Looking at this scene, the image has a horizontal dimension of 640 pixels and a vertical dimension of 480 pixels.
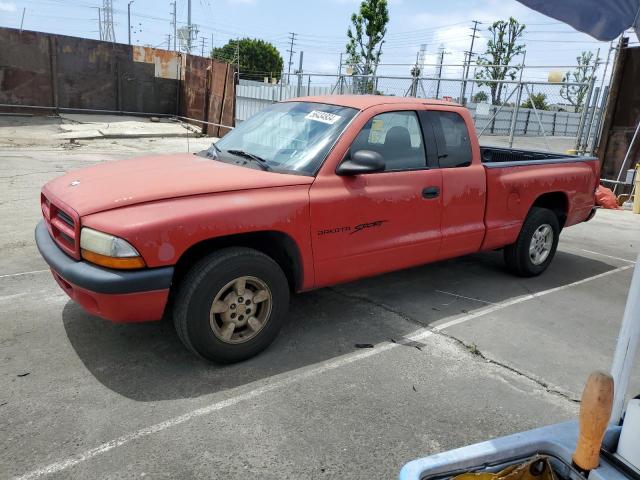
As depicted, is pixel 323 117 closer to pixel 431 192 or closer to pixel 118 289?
pixel 431 192

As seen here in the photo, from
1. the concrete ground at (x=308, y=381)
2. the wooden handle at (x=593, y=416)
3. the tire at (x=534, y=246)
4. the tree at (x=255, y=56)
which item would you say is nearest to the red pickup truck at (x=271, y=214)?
the tire at (x=534, y=246)

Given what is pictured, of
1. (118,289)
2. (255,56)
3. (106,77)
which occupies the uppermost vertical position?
(255,56)

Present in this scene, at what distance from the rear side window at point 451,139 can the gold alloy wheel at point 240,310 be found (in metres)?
2.09

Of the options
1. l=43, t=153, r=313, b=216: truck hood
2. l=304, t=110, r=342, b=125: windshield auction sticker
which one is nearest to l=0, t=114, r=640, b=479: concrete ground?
l=43, t=153, r=313, b=216: truck hood

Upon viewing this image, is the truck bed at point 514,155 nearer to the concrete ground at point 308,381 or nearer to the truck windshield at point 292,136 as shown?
the concrete ground at point 308,381

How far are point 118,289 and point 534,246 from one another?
14.6ft

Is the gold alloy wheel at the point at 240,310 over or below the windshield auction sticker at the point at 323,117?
below

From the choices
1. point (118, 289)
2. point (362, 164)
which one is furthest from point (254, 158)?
point (118, 289)

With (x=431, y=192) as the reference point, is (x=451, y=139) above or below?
above

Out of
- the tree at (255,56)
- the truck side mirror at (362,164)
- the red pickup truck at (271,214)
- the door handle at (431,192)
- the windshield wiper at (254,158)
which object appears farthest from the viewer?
the tree at (255,56)

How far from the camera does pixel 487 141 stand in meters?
22.6

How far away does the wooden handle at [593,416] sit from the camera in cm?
181

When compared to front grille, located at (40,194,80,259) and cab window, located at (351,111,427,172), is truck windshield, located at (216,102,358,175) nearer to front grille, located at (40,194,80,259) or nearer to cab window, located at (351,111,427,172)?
cab window, located at (351,111,427,172)

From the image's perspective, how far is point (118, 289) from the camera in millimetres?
2971
